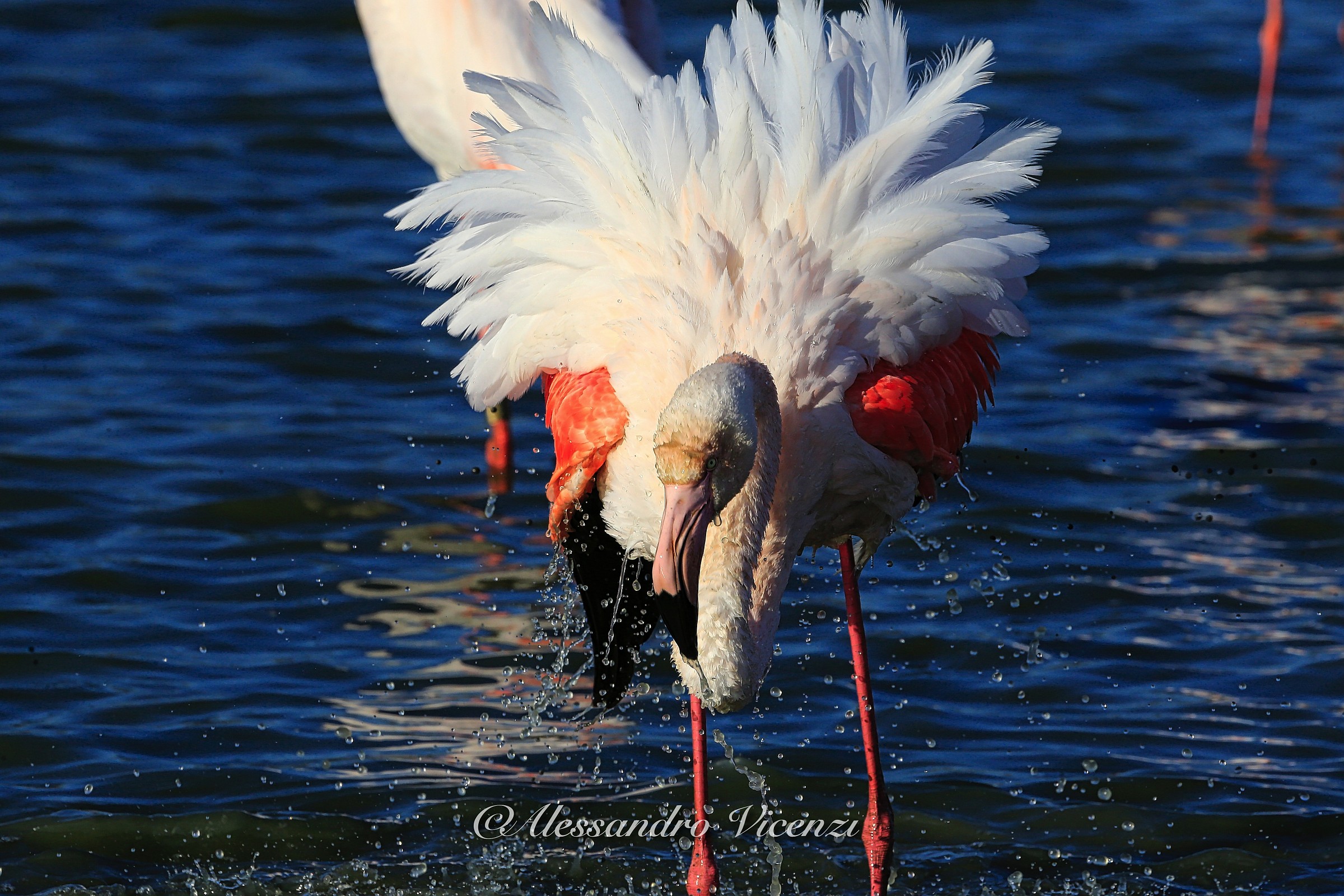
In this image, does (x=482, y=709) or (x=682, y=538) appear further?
(x=482, y=709)

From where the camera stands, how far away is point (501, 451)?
7945 mm

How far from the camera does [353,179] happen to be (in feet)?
37.6

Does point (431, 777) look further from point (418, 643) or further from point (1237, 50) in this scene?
point (1237, 50)

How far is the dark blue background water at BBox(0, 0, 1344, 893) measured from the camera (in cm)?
561

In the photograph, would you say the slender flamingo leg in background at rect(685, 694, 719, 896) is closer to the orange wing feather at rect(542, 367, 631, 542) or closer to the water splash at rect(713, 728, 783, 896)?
the water splash at rect(713, 728, 783, 896)

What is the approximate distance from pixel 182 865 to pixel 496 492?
2699 mm

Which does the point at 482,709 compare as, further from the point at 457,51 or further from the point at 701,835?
the point at 457,51

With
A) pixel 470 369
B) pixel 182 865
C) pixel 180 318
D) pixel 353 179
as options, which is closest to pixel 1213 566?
pixel 470 369

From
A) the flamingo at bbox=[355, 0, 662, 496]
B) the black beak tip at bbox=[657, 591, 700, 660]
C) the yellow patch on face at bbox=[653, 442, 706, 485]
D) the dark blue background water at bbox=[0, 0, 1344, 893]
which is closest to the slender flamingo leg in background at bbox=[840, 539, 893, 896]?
the dark blue background water at bbox=[0, 0, 1344, 893]

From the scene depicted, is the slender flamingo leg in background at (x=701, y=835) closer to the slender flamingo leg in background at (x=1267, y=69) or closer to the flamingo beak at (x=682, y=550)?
the flamingo beak at (x=682, y=550)

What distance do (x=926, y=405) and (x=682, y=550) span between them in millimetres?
896

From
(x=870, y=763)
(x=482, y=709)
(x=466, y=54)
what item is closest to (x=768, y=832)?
(x=870, y=763)

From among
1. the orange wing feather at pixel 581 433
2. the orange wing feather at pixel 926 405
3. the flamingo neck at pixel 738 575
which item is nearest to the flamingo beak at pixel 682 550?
the flamingo neck at pixel 738 575

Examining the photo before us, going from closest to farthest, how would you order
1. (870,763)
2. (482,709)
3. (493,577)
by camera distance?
1. (870,763)
2. (482,709)
3. (493,577)
